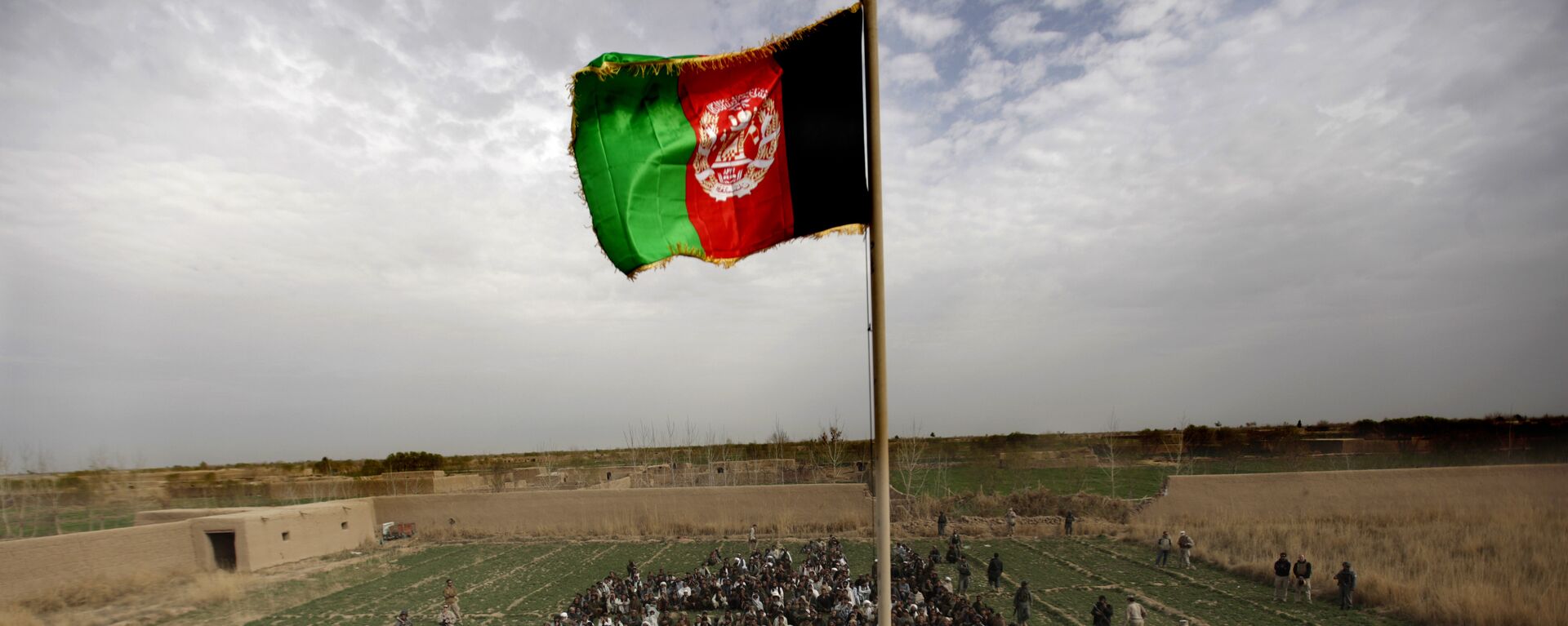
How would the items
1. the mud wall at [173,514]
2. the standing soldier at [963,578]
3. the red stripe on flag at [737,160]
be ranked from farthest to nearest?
the mud wall at [173,514] → the standing soldier at [963,578] → the red stripe on flag at [737,160]

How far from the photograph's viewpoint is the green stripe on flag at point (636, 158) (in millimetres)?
6270

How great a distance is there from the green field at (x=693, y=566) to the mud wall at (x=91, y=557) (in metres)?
7.35

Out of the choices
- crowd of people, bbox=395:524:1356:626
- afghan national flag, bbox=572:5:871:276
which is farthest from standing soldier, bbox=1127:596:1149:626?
afghan national flag, bbox=572:5:871:276

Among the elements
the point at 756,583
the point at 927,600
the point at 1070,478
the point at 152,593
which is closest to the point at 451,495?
the point at 152,593

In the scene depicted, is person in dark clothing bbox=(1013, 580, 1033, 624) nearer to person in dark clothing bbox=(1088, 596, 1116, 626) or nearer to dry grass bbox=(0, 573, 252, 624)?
person in dark clothing bbox=(1088, 596, 1116, 626)

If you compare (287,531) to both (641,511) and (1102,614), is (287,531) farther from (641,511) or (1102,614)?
(1102,614)

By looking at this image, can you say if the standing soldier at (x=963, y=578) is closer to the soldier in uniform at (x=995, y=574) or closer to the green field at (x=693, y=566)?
the green field at (x=693, y=566)

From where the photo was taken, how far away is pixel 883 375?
5.10 m

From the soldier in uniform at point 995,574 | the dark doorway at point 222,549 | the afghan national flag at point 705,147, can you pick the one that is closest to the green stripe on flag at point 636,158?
the afghan national flag at point 705,147

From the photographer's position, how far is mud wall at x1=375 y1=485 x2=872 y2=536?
33.6 metres

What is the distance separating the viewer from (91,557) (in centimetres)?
2570

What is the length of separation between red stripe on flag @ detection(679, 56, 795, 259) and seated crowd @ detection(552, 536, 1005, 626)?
10.2m

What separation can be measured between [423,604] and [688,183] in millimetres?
21213

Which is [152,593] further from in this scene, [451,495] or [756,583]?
[756,583]
